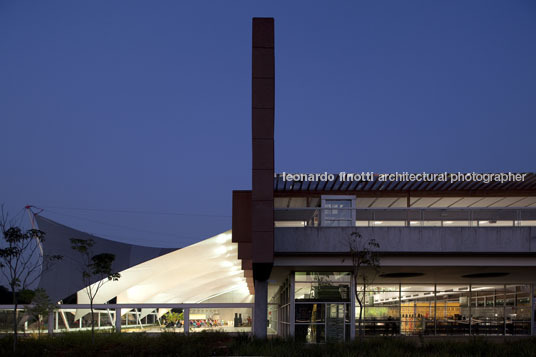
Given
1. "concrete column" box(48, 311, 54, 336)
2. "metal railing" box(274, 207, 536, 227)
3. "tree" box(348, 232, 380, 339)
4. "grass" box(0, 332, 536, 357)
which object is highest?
"metal railing" box(274, 207, 536, 227)

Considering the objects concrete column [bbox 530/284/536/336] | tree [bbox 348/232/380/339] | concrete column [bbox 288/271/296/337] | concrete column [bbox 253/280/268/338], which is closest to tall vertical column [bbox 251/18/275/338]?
concrete column [bbox 253/280/268/338]

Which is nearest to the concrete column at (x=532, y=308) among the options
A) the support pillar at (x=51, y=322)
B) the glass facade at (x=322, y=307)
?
the glass facade at (x=322, y=307)

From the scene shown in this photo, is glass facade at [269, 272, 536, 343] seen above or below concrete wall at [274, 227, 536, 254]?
below

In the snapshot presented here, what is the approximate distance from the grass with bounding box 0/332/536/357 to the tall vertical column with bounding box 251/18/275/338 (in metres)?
3.61

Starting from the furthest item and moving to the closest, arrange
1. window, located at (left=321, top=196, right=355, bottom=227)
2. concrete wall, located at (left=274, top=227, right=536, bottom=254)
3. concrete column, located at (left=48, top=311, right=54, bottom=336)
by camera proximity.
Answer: concrete column, located at (left=48, top=311, right=54, bottom=336) → window, located at (left=321, top=196, right=355, bottom=227) → concrete wall, located at (left=274, top=227, right=536, bottom=254)

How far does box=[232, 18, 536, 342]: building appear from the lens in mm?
21547

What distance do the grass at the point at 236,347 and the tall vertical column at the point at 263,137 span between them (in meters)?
3.61

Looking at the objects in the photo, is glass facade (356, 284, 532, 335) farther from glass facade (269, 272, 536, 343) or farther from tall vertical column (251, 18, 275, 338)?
tall vertical column (251, 18, 275, 338)

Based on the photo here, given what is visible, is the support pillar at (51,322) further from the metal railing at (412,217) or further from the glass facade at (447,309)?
the glass facade at (447,309)

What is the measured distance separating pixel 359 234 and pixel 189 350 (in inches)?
335

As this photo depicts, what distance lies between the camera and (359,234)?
2361 cm

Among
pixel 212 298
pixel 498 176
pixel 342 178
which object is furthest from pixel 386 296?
pixel 212 298

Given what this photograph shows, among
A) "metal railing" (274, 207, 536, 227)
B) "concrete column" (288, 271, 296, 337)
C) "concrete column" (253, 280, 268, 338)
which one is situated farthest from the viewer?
"concrete column" (288, 271, 296, 337)

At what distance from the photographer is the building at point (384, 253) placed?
848 inches
